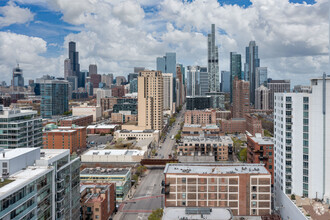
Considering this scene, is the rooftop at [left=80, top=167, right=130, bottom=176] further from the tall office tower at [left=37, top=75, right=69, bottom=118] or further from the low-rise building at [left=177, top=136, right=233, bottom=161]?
the tall office tower at [left=37, top=75, right=69, bottom=118]

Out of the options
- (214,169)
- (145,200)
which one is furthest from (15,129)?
(214,169)

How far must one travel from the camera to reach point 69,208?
109ft

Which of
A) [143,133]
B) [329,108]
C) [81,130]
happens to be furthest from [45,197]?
[143,133]

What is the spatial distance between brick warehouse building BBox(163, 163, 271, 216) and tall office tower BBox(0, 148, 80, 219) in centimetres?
1205

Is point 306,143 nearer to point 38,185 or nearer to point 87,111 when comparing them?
point 38,185

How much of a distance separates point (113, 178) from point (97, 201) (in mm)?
15610

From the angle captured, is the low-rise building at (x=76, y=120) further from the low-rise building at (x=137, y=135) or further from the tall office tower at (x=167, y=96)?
the tall office tower at (x=167, y=96)

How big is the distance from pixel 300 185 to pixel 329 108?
10527 millimetres

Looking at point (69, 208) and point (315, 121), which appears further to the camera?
point (315, 121)

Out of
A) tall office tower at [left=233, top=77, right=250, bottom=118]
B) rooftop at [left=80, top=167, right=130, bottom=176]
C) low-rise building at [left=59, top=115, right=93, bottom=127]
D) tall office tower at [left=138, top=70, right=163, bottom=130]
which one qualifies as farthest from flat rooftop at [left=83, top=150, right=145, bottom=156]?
tall office tower at [left=233, top=77, right=250, bottom=118]

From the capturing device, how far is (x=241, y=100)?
143 meters

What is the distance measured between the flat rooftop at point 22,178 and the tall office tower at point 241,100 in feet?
395

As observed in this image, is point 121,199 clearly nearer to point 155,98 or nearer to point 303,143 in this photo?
point 303,143

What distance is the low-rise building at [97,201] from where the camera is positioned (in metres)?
39.8
